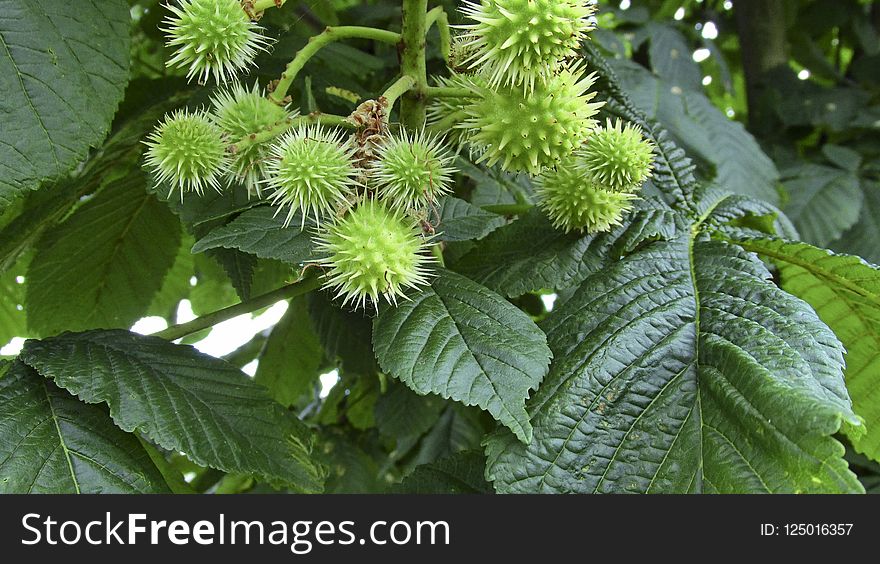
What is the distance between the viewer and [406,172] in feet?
3.95

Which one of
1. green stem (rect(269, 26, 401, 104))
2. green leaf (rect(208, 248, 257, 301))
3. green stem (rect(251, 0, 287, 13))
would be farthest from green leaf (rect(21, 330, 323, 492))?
green stem (rect(251, 0, 287, 13))

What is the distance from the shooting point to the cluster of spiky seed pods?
116 centimetres

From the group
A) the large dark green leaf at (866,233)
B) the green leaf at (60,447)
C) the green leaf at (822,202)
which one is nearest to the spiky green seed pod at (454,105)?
the green leaf at (60,447)

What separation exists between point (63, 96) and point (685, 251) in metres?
1.16

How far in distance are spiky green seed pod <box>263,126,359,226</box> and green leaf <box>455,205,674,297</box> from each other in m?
0.40

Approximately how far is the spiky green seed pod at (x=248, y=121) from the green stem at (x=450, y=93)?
0.22 m

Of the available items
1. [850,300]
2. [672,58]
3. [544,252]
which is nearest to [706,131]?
[672,58]

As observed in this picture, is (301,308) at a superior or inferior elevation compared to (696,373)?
superior

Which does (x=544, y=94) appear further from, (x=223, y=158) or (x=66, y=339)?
(x=66, y=339)

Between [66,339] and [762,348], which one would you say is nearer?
[762,348]

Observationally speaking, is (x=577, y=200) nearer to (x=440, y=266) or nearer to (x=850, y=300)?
(x=440, y=266)

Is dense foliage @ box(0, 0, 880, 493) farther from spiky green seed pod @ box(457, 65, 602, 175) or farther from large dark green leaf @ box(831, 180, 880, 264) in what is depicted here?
large dark green leaf @ box(831, 180, 880, 264)

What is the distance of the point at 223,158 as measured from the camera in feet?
4.18
